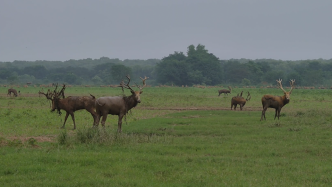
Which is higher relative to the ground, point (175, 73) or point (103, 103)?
point (175, 73)

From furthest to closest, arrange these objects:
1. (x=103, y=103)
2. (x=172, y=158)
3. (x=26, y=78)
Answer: (x=26, y=78) → (x=103, y=103) → (x=172, y=158)

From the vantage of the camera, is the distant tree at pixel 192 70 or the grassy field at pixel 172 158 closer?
the grassy field at pixel 172 158

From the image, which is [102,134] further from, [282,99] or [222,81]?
[222,81]

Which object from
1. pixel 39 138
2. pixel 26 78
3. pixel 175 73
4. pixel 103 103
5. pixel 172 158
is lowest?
pixel 26 78

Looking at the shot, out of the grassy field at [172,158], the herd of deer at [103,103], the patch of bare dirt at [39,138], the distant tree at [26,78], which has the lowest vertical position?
the distant tree at [26,78]

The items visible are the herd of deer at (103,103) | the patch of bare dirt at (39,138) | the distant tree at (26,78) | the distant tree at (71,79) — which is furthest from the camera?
the distant tree at (26,78)

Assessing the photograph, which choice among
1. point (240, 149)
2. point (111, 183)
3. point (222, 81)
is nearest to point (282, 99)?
point (240, 149)

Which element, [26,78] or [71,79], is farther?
[26,78]

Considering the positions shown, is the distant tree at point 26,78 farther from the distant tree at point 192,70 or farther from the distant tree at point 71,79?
the distant tree at point 192,70

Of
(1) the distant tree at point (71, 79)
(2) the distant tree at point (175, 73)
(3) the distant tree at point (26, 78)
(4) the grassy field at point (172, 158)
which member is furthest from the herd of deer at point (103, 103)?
(3) the distant tree at point (26, 78)

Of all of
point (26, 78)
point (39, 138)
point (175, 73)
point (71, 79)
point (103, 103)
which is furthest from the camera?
point (26, 78)

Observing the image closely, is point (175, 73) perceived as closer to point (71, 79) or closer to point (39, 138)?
point (71, 79)

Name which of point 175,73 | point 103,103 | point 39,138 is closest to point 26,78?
point 175,73

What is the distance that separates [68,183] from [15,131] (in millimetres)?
9262
